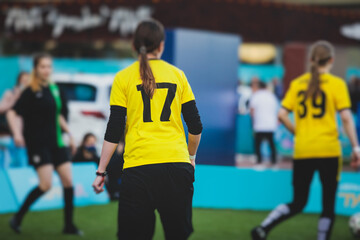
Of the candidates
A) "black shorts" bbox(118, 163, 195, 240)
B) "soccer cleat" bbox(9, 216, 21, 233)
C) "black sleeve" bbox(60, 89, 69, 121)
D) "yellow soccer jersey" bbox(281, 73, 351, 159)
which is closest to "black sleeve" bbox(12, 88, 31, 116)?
"black sleeve" bbox(60, 89, 69, 121)

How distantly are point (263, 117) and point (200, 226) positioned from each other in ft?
17.6

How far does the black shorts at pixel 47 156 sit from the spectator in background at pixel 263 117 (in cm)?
641

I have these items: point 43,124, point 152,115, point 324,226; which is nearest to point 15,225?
point 43,124

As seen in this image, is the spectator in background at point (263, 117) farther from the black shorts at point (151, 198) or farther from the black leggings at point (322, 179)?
the black shorts at point (151, 198)

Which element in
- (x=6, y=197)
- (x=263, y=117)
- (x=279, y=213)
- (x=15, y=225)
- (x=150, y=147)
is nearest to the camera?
(x=150, y=147)

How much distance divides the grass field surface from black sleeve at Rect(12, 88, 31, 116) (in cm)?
125

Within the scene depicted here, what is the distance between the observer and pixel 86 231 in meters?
6.09

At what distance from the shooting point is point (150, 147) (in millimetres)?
2947

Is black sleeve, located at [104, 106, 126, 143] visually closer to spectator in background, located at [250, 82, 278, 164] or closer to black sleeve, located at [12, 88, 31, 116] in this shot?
black sleeve, located at [12, 88, 31, 116]

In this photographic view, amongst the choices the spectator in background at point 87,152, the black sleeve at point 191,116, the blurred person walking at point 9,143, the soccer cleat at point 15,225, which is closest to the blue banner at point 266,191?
the spectator in background at point 87,152

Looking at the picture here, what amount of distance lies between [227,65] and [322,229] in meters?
4.24

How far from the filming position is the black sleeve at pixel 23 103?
220 inches

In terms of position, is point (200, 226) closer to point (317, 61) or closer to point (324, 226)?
point (324, 226)

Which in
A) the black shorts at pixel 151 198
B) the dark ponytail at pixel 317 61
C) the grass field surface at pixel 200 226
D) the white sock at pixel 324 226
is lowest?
the grass field surface at pixel 200 226
